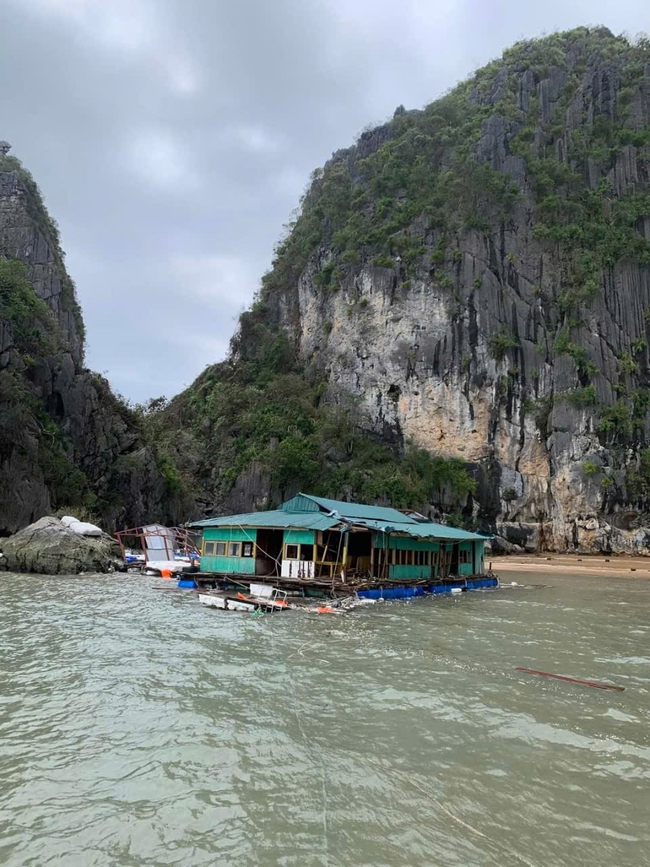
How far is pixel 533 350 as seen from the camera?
55.6m

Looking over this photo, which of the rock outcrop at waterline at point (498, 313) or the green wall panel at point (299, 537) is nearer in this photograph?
the green wall panel at point (299, 537)

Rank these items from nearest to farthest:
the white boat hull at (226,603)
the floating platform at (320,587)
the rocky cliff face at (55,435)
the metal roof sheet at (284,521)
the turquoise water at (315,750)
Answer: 1. the turquoise water at (315,750)
2. the white boat hull at (226,603)
3. the floating platform at (320,587)
4. the metal roof sheet at (284,521)
5. the rocky cliff face at (55,435)

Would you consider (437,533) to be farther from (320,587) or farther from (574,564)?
(574,564)

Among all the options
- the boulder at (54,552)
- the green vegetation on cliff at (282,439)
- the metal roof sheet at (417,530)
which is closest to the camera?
the metal roof sheet at (417,530)

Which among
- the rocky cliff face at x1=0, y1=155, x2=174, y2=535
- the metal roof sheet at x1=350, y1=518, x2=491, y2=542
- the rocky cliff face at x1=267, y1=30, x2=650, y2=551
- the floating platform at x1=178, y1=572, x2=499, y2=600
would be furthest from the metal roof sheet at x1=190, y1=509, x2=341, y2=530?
the rocky cliff face at x1=267, y1=30, x2=650, y2=551

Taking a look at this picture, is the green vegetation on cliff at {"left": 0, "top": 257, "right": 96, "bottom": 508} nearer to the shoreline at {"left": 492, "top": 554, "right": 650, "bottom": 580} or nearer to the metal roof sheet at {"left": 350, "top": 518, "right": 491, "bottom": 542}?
the metal roof sheet at {"left": 350, "top": 518, "right": 491, "bottom": 542}

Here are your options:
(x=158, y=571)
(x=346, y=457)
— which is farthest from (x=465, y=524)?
(x=158, y=571)

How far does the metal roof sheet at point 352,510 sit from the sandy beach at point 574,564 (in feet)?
34.9

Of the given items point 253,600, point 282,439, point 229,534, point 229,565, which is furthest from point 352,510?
point 282,439

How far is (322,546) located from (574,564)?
2784 cm

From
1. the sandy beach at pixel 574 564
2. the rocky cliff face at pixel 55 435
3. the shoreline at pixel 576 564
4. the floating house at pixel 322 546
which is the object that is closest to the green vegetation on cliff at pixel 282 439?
the rocky cliff face at pixel 55 435

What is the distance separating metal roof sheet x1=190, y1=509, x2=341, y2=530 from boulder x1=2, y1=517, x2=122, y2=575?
7.78 metres

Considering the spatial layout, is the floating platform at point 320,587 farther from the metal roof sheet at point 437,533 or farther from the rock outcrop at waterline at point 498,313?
the rock outcrop at waterline at point 498,313

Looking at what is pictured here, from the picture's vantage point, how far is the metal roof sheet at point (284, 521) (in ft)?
74.3
